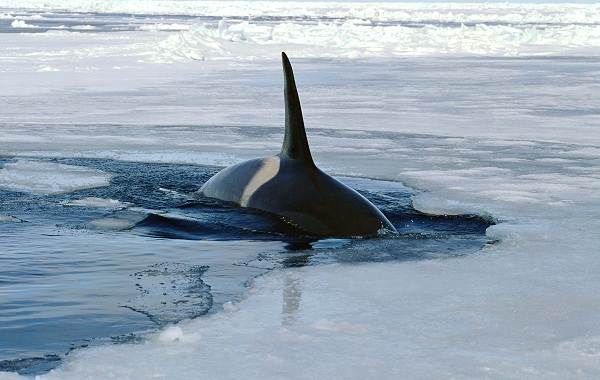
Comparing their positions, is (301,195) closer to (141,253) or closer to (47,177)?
(141,253)

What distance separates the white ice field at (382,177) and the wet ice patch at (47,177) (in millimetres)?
30

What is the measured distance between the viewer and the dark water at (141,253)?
4168 millimetres

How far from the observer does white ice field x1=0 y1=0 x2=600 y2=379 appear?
3730 millimetres

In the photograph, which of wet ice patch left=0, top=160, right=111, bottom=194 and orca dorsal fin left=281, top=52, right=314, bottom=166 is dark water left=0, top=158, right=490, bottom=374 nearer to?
wet ice patch left=0, top=160, right=111, bottom=194

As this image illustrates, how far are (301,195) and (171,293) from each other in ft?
6.12

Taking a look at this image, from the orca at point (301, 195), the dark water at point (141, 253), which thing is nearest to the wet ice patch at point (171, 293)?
the dark water at point (141, 253)

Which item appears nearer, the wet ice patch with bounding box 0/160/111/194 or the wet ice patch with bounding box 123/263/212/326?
the wet ice patch with bounding box 123/263/212/326

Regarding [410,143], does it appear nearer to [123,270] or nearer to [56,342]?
[123,270]

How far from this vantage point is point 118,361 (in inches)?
143

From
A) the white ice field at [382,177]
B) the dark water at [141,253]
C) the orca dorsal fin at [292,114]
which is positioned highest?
the orca dorsal fin at [292,114]

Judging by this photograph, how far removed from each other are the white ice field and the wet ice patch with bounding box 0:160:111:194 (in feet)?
0.10

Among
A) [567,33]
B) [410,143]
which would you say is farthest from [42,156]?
[567,33]

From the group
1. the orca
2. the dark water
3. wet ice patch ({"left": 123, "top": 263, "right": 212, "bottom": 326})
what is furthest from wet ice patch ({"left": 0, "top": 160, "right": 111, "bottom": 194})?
wet ice patch ({"left": 123, "top": 263, "right": 212, "bottom": 326})

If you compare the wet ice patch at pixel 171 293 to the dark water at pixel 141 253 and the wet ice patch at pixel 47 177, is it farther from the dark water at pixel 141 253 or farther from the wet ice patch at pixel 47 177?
the wet ice patch at pixel 47 177
